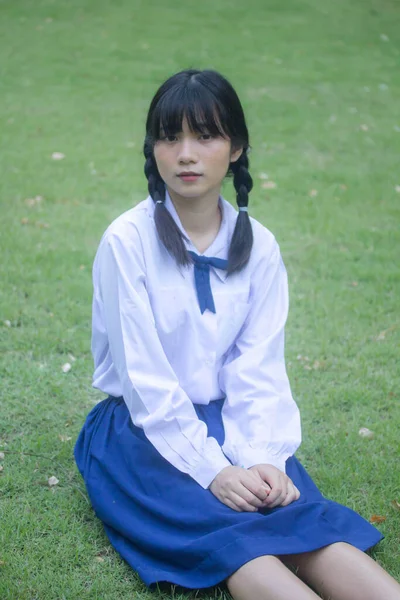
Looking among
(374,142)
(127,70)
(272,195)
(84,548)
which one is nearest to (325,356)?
(84,548)

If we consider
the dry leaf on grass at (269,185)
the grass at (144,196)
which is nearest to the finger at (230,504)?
the grass at (144,196)

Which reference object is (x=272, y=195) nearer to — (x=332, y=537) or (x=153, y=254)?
(x=153, y=254)

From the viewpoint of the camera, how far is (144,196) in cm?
625

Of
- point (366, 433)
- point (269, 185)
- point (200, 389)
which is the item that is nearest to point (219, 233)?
point (200, 389)

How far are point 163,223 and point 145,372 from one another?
0.46 meters

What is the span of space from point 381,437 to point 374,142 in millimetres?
4809

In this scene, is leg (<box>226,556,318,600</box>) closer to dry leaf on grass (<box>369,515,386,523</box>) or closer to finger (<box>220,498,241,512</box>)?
finger (<box>220,498,241,512</box>)

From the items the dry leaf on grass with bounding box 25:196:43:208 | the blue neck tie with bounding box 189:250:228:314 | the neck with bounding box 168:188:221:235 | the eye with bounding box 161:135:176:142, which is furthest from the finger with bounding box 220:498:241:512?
the dry leaf on grass with bounding box 25:196:43:208

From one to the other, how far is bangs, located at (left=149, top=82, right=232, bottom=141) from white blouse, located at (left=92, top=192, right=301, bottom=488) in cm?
28

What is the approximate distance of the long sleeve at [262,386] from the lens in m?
2.58

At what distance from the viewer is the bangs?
254 cm

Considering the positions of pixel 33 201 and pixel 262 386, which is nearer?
pixel 262 386

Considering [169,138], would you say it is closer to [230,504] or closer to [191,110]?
[191,110]

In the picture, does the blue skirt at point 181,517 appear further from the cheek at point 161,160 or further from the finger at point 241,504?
the cheek at point 161,160
